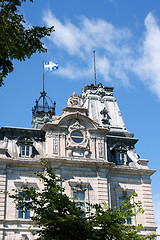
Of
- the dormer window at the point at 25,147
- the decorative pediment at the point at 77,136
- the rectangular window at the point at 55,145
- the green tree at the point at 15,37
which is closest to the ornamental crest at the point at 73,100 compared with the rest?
the decorative pediment at the point at 77,136

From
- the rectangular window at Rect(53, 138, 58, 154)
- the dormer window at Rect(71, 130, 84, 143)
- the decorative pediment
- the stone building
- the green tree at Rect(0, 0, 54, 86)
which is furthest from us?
the dormer window at Rect(71, 130, 84, 143)

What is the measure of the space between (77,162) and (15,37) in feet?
68.2

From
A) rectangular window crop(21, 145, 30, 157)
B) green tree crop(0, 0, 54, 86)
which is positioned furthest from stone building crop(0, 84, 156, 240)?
green tree crop(0, 0, 54, 86)

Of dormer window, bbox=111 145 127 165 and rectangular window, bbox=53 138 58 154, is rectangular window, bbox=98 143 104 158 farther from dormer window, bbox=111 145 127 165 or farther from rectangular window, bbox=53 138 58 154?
rectangular window, bbox=53 138 58 154

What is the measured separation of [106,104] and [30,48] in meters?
29.5

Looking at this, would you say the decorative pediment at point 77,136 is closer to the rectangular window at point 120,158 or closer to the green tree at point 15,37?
the rectangular window at point 120,158

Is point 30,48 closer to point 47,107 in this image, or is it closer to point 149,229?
point 149,229

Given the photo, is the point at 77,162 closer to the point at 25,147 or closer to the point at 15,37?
the point at 25,147

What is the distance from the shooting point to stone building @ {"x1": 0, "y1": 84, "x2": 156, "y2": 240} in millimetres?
38500

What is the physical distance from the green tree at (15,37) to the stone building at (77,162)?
1797cm

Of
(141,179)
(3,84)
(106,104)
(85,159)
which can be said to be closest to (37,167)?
(85,159)

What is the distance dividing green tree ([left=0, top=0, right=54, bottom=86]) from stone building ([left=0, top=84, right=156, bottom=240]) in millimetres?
17966

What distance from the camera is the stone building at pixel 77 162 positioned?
38.5m

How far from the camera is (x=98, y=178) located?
3988 cm
